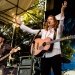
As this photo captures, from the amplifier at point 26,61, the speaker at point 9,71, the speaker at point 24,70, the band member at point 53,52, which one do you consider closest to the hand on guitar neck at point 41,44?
the band member at point 53,52

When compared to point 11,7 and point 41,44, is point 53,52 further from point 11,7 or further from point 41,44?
point 11,7

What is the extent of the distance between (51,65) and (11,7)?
378 centimetres

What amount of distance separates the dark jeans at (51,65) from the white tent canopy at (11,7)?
11.4ft

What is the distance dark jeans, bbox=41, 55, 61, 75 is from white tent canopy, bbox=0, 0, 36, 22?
3.48 metres

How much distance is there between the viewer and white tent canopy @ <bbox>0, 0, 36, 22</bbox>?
7.91 m

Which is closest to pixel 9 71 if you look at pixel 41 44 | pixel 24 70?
pixel 24 70

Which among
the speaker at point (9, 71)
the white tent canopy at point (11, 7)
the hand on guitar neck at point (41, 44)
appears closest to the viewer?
the hand on guitar neck at point (41, 44)

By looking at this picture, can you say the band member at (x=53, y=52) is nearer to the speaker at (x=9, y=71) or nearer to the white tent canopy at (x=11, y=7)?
the speaker at (x=9, y=71)

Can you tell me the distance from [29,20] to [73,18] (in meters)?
4.58

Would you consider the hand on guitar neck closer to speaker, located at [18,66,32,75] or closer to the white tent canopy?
speaker, located at [18,66,32,75]

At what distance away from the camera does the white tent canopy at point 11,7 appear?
25.9 ft

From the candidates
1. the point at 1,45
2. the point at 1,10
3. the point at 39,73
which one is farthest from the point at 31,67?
the point at 1,10

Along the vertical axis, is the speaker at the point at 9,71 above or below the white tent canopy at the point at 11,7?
below

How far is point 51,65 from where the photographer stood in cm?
469
